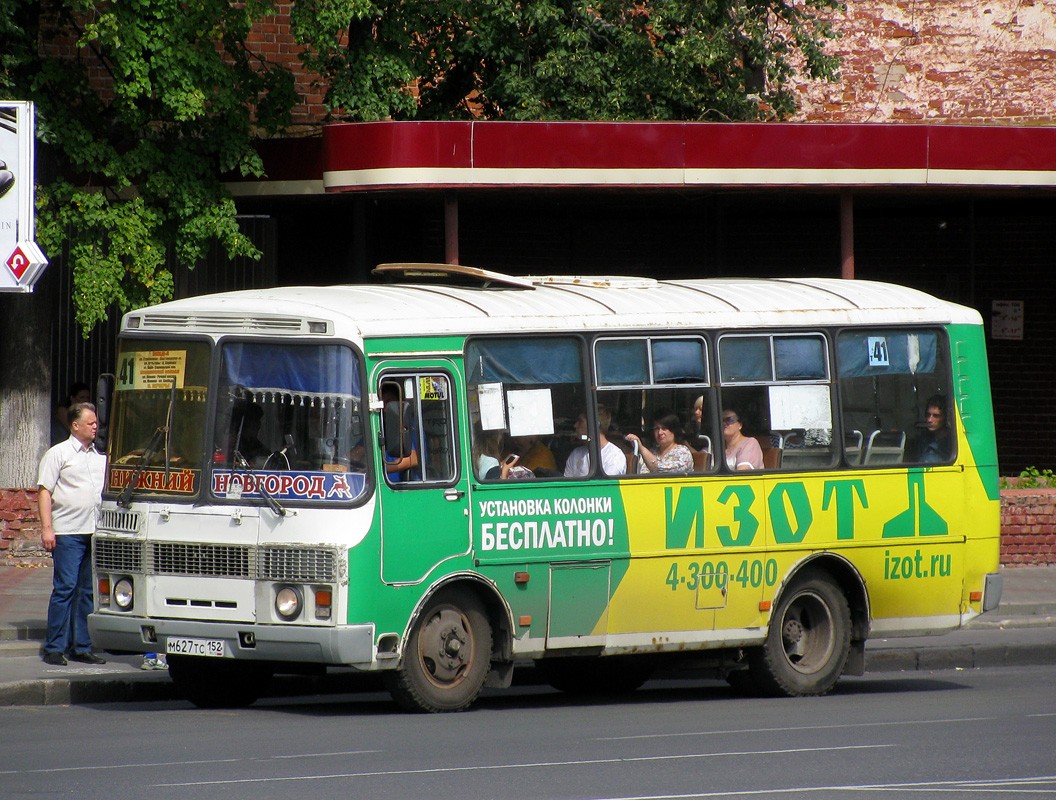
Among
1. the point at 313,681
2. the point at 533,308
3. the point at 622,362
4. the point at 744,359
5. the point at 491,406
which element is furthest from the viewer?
the point at 313,681

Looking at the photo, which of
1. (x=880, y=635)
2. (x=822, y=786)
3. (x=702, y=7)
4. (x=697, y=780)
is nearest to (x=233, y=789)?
(x=697, y=780)

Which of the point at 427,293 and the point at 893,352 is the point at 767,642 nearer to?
the point at 893,352

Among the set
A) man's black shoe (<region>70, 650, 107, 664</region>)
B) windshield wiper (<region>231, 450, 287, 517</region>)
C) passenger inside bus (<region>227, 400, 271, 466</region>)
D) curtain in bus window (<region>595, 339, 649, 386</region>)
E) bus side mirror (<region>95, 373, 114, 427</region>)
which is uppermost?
curtain in bus window (<region>595, 339, 649, 386</region>)

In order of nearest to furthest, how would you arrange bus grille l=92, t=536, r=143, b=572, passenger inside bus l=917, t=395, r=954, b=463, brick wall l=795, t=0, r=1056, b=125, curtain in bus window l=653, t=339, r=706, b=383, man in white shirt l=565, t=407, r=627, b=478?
bus grille l=92, t=536, r=143, b=572
man in white shirt l=565, t=407, r=627, b=478
curtain in bus window l=653, t=339, r=706, b=383
passenger inside bus l=917, t=395, r=954, b=463
brick wall l=795, t=0, r=1056, b=125

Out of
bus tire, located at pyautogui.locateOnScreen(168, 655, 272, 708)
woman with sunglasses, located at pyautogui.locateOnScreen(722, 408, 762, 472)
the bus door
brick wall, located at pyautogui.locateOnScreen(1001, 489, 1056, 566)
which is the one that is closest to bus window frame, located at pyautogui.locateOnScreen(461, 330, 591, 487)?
A: the bus door

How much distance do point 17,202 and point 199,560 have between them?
3.46m

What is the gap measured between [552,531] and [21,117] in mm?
5080

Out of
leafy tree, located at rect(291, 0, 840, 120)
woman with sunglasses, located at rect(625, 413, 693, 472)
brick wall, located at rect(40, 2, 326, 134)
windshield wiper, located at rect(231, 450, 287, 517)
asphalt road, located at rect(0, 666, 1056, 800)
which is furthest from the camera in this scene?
brick wall, located at rect(40, 2, 326, 134)

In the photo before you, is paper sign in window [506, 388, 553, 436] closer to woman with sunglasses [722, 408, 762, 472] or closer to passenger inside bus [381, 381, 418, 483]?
passenger inside bus [381, 381, 418, 483]

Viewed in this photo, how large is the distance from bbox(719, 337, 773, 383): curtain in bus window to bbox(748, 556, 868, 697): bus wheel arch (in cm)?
135

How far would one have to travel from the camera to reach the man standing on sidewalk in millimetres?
11391

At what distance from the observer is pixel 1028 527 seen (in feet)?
59.3

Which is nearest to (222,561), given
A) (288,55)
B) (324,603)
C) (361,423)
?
(324,603)

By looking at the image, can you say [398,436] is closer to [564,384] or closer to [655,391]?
[564,384]
